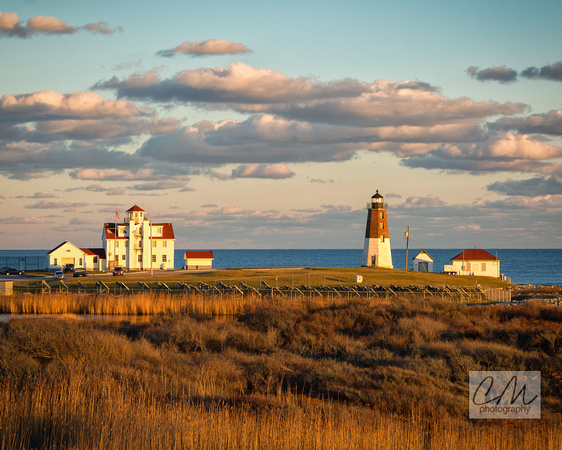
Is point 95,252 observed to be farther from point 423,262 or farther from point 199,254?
point 423,262

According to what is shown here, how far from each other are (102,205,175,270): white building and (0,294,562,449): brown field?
59676 millimetres

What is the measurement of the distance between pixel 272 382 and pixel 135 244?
71.2 meters

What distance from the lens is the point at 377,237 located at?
249 feet

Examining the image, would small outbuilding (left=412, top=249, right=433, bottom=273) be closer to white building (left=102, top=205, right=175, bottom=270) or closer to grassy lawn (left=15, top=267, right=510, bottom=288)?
grassy lawn (left=15, top=267, right=510, bottom=288)

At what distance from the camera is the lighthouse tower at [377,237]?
2975 inches

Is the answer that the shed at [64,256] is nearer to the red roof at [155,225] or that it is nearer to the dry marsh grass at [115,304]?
the red roof at [155,225]

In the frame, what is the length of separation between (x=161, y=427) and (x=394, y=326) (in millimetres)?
14954

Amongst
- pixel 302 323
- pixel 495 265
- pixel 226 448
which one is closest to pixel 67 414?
pixel 226 448

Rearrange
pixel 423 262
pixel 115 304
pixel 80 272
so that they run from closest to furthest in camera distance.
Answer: pixel 115 304, pixel 80 272, pixel 423 262

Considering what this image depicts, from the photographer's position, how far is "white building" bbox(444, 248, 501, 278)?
7888 centimetres

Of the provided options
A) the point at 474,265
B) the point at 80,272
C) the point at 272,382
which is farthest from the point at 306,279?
the point at 272,382

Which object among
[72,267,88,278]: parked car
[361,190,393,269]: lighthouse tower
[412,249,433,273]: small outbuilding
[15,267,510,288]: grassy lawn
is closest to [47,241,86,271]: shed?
[72,267,88,278]: parked car

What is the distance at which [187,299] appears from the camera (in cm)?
3131

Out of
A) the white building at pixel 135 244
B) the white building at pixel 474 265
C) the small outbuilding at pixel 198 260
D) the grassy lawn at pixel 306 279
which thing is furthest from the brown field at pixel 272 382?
the small outbuilding at pixel 198 260
